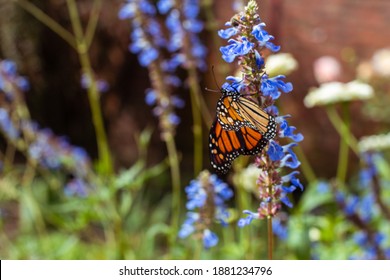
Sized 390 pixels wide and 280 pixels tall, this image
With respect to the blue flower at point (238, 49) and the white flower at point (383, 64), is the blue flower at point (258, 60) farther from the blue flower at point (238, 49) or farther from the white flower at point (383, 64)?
the white flower at point (383, 64)

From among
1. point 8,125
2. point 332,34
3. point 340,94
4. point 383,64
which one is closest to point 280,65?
point 340,94

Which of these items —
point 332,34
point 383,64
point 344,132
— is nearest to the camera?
point 344,132

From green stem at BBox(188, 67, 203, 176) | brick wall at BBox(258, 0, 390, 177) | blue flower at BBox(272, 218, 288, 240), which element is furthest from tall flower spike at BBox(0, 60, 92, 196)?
brick wall at BBox(258, 0, 390, 177)

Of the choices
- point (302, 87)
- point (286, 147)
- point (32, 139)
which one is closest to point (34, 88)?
point (32, 139)

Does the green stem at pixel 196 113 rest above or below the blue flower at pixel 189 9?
below

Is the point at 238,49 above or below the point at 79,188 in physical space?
below

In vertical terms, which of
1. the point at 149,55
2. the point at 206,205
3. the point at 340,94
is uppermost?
the point at 149,55

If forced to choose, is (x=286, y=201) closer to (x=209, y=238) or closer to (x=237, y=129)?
(x=237, y=129)

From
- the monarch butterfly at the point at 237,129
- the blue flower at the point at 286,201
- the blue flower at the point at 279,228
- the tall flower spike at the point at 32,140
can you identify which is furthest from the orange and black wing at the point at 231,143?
the tall flower spike at the point at 32,140

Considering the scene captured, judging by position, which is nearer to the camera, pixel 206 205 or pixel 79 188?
pixel 206 205

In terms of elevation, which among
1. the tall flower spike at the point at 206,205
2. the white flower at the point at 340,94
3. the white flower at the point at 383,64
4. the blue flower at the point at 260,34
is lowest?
the tall flower spike at the point at 206,205
